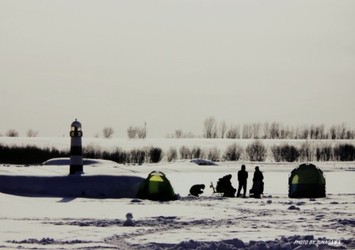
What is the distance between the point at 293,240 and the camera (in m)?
13.9

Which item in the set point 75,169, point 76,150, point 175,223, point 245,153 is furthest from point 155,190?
point 245,153

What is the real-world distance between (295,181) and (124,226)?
1366 centimetres

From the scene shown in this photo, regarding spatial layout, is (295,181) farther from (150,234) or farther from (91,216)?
(150,234)

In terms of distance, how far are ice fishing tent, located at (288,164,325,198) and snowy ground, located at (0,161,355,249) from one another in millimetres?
2072

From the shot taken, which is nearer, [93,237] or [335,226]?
[93,237]

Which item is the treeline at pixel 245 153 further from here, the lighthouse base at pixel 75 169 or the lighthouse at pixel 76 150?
the lighthouse base at pixel 75 169

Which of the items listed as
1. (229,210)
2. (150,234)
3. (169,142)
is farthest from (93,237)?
(169,142)

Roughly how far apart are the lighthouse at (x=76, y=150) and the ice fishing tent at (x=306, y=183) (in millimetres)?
8056

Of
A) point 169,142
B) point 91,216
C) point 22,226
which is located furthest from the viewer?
point 169,142

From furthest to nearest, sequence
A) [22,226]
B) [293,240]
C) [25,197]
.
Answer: [25,197]
[22,226]
[293,240]

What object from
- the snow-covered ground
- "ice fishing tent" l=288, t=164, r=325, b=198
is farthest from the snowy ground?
"ice fishing tent" l=288, t=164, r=325, b=198

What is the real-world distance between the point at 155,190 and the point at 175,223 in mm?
8686

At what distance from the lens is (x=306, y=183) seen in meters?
29.2

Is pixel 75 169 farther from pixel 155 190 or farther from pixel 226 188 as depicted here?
pixel 226 188
